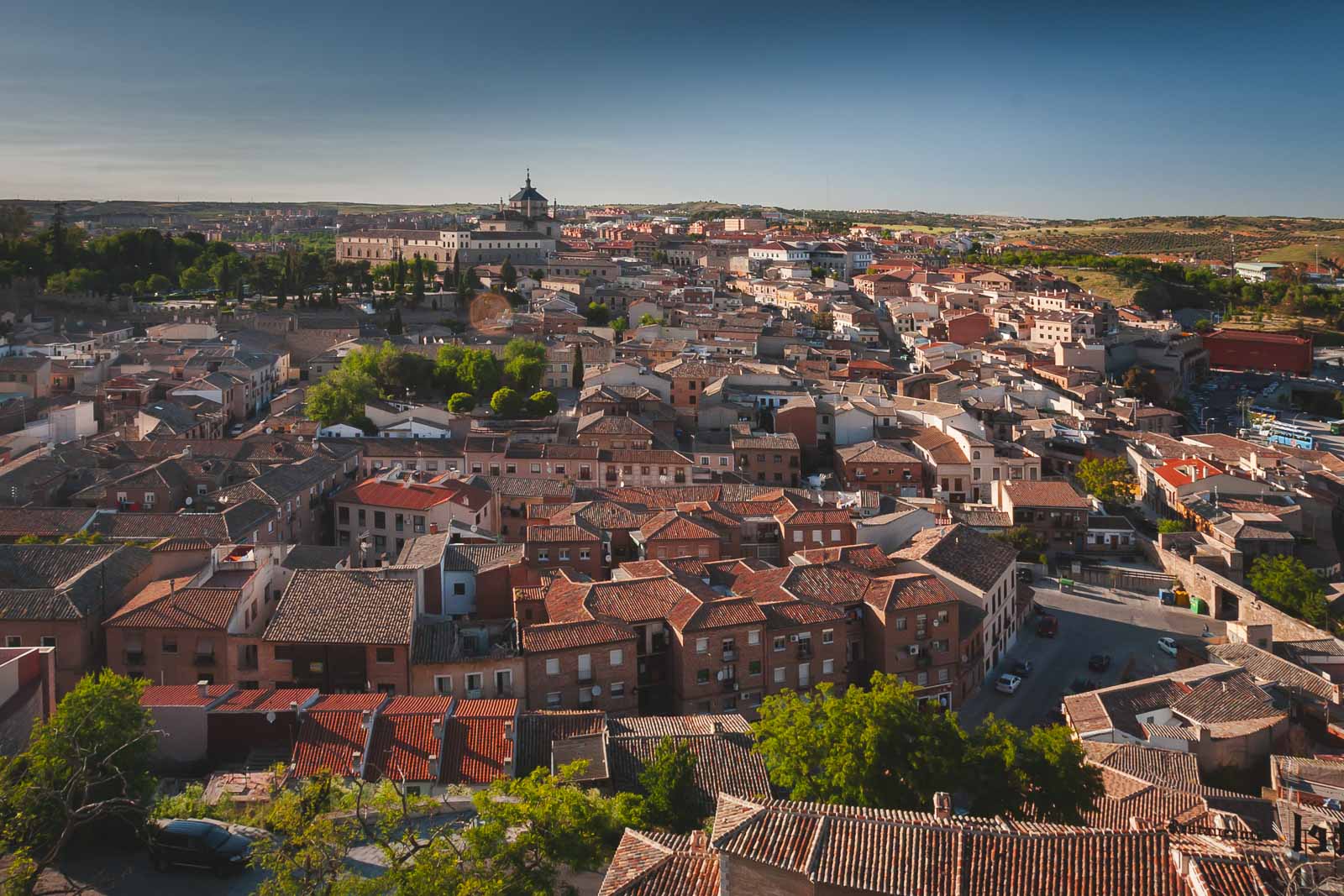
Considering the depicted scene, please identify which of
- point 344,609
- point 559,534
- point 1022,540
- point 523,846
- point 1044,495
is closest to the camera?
point 523,846

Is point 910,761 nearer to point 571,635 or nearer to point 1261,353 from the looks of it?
point 571,635

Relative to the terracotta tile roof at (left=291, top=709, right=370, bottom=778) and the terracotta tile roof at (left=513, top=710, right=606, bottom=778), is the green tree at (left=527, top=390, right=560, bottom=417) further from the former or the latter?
the terracotta tile roof at (left=291, top=709, right=370, bottom=778)

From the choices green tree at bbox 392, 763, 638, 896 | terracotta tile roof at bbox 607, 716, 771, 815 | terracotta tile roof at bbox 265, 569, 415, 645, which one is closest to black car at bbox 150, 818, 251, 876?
green tree at bbox 392, 763, 638, 896

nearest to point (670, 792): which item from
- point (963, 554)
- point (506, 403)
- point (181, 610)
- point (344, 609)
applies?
point (344, 609)

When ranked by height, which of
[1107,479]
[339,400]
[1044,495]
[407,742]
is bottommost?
[1107,479]

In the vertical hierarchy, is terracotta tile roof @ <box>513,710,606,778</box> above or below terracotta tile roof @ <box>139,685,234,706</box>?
below
